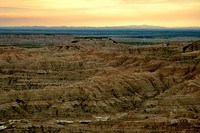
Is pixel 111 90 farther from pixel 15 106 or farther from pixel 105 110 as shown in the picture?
pixel 15 106

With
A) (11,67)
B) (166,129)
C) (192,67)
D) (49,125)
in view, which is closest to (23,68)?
(11,67)

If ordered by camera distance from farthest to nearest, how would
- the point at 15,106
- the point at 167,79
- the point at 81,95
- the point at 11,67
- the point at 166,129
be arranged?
the point at 11,67 → the point at 167,79 → the point at 81,95 → the point at 15,106 → the point at 166,129

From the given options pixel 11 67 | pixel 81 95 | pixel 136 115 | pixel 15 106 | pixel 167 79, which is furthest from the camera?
pixel 11 67

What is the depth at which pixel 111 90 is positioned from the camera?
8612 centimetres

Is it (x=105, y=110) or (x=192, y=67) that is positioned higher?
(x=192, y=67)

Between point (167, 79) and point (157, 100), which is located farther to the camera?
point (167, 79)

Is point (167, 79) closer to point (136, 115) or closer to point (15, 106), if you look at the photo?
point (136, 115)

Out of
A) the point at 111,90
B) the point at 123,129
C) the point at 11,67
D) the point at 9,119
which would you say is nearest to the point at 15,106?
the point at 9,119

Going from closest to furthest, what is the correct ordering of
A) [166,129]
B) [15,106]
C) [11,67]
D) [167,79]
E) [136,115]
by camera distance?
1. [166,129]
2. [136,115]
3. [15,106]
4. [167,79]
5. [11,67]

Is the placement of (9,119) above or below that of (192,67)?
below

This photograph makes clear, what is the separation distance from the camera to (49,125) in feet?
185

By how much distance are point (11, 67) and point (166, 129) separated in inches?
3461

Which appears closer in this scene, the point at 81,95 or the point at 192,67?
the point at 81,95

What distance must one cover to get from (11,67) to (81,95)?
5524 centimetres
